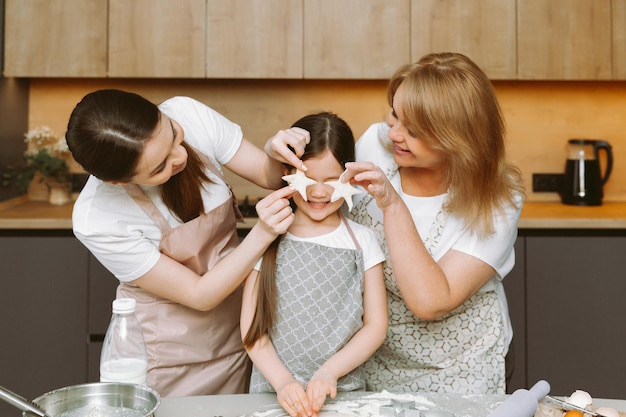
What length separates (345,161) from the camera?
5.00ft

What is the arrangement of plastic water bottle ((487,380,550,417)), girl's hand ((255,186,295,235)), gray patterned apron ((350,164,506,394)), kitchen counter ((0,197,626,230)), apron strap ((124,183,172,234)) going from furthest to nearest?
kitchen counter ((0,197,626,230)) → gray patterned apron ((350,164,506,394)) → apron strap ((124,183,172,234)) → girl's hand ((255,186,295,235)) → plastic water bottle ((487,380,550,417))

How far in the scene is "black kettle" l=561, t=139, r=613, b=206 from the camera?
119 inches

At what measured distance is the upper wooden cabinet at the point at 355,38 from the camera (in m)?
2.91

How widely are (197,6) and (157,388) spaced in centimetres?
182

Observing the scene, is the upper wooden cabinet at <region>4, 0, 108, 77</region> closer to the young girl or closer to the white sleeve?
the white sleeve

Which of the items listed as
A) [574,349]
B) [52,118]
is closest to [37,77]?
[52,118]

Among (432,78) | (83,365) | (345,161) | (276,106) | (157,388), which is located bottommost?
(83,365)

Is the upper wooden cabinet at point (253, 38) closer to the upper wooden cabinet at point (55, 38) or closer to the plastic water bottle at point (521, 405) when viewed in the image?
the upper wooden cabinet at point (55, 38)

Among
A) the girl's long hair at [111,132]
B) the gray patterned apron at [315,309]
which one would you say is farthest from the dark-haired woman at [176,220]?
the gray patterned apron at [315,309]

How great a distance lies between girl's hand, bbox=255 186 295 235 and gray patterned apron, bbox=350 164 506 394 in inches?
12.9

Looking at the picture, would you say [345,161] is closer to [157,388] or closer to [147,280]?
[147,280]

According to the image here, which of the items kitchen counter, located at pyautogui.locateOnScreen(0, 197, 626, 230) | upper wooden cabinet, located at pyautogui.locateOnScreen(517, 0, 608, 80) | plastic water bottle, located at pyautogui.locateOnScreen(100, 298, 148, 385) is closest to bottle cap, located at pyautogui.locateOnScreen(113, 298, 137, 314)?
plastic water bottle, located at pyautogui.locateOnScreen(100, 298, 148, 385)

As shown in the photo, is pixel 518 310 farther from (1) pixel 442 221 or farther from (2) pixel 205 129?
(2) pixel 205 129

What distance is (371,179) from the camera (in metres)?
1.38
